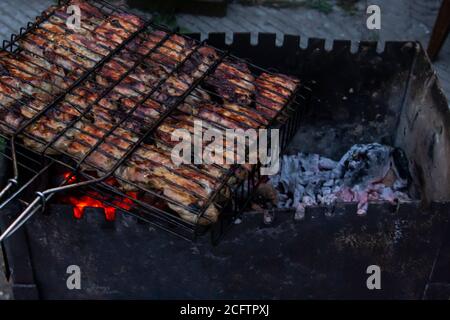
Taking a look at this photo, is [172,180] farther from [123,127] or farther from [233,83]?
[233,83]

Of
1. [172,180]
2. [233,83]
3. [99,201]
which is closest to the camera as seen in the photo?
[172,180]

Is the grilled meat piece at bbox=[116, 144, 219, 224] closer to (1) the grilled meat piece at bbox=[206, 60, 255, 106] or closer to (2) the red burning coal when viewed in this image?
(2) the red burning coal

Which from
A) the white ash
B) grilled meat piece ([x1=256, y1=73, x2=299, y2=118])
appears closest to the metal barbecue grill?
grilled meat piece ([x1=256, y1=73, x2=299, y2=118])

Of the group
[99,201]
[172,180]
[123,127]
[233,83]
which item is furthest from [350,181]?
[99,201]

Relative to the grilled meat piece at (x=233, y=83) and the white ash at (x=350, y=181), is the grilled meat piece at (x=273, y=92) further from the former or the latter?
the white ash at (x=350, y=181)
